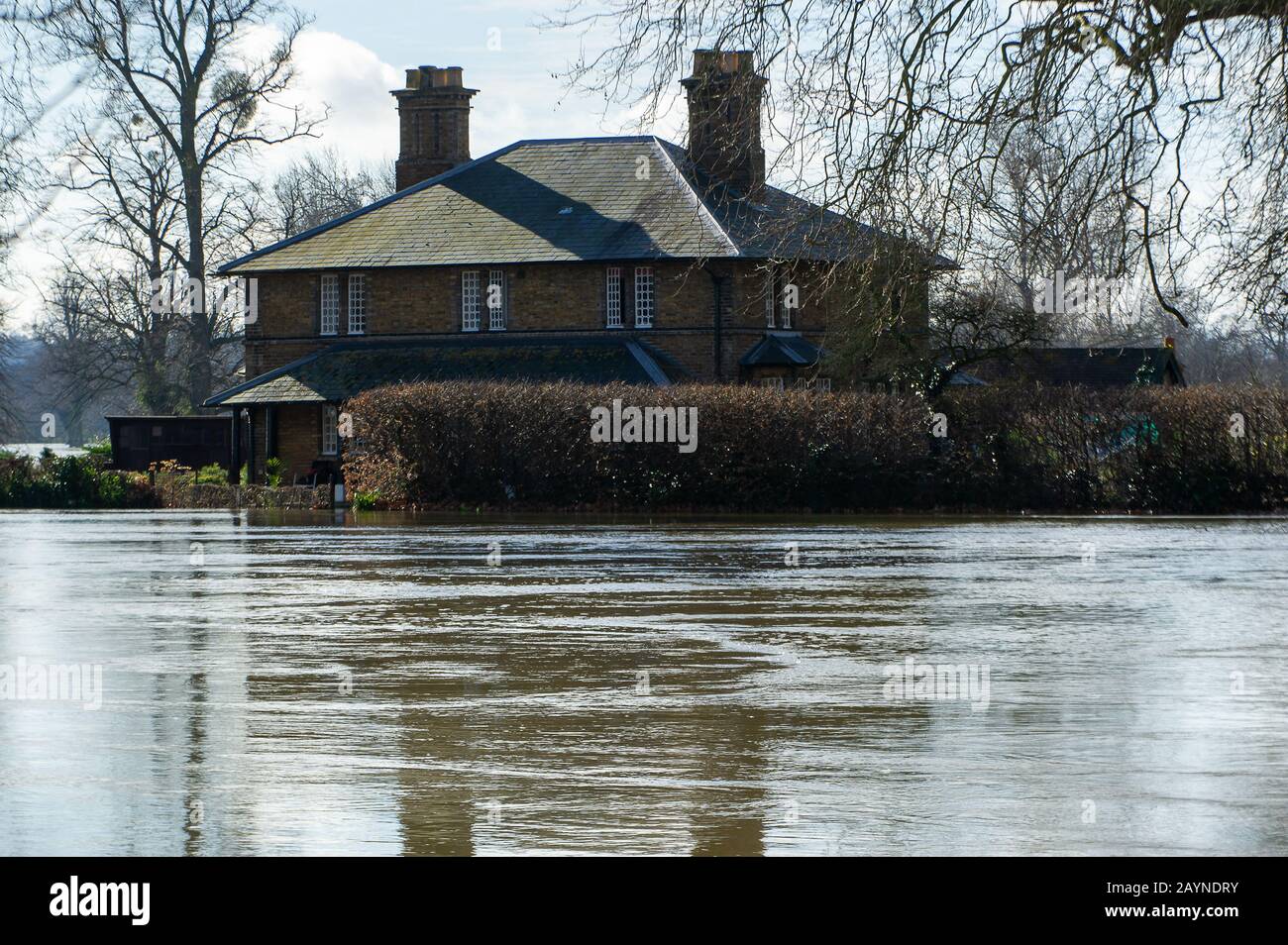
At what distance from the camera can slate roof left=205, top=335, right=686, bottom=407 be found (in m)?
48.4

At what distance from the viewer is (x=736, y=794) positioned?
8641mm

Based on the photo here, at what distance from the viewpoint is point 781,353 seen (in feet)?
164

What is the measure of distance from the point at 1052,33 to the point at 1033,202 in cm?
295

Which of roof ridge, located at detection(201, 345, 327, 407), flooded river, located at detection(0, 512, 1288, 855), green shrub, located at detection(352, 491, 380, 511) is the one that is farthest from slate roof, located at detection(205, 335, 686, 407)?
flooded river, located at detection(0, 512, 1288, 855)

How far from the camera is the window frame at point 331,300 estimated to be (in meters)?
54.1

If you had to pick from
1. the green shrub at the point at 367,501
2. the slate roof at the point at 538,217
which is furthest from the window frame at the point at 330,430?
the green shrub at the point at 367,501

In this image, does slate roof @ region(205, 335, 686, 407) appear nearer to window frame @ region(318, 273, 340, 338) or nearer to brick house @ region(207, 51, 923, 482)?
brick house @ region(207, 51, 923, 482)

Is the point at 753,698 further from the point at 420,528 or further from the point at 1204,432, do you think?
the point at 1204,432

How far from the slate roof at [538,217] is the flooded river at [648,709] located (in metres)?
29.1

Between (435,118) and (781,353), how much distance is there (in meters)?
17.6

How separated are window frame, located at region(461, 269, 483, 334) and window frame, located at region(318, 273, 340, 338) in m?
4.23

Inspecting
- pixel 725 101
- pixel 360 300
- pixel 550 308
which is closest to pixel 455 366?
pixel 550 308

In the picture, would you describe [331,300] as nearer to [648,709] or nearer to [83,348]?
[83,348]
